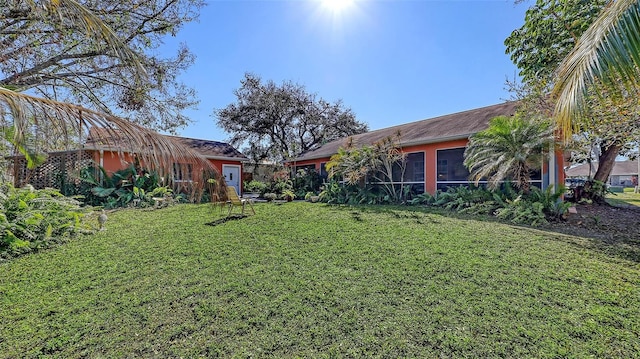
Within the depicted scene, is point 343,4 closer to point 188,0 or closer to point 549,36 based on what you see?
point 188,0

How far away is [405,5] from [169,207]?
10.5 meters

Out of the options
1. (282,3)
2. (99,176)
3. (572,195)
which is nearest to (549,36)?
(572,195)

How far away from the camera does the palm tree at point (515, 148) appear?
778 centimetres

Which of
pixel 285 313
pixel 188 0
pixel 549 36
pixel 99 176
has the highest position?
pixel 188 0

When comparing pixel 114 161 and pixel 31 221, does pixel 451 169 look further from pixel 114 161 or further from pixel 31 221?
pixel 31 221

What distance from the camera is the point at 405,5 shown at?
27.3 feet

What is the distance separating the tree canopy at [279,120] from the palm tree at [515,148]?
1486cm

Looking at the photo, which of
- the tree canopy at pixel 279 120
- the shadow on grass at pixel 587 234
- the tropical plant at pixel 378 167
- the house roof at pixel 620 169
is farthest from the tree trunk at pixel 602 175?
the house roof at pixel 620 169

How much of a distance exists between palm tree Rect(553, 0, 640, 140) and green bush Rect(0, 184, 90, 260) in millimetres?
8209

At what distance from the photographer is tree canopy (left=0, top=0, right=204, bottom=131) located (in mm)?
6066

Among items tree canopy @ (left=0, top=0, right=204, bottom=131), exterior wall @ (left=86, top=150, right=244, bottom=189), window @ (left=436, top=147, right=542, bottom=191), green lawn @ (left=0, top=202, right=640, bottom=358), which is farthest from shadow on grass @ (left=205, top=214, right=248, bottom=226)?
window @ (left=436, top=147, right=542, bottom=191)

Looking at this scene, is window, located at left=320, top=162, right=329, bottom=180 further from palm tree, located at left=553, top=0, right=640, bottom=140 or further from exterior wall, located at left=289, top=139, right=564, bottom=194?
palm tree, located at left=553, top=0, right=640, bottom=140

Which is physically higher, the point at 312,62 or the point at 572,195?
the point at 312,62

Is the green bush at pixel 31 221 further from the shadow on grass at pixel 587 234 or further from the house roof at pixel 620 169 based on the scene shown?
the house roof at pixel 620 169
